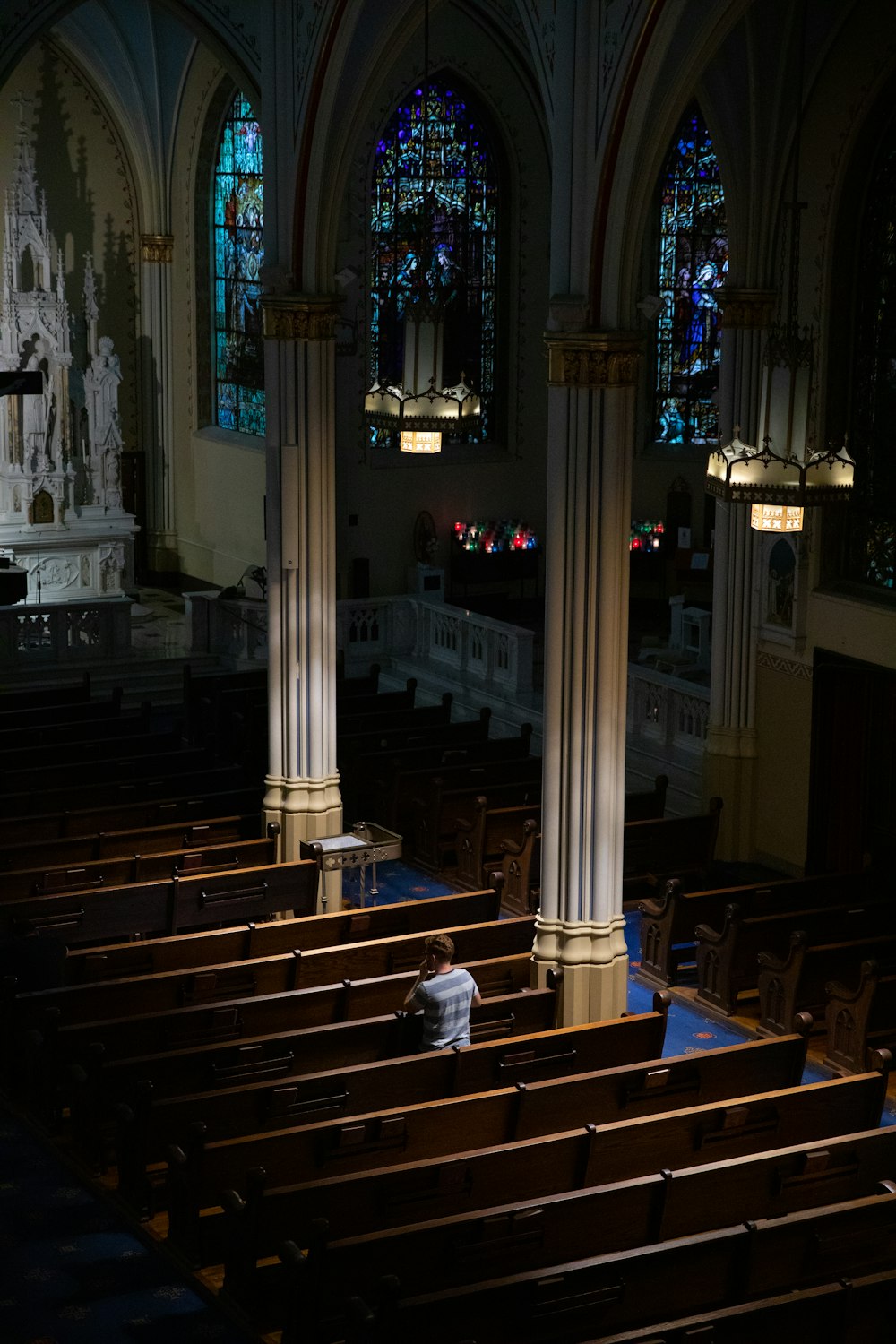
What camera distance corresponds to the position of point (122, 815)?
14906mm

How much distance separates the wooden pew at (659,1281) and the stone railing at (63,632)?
1405 cm

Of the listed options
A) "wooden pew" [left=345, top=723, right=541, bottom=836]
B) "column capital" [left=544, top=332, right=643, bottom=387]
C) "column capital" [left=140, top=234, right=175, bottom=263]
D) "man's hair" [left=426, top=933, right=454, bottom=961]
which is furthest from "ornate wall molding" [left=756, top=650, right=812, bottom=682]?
"column capital" [left=140, top=234, right=175, bottom=263]

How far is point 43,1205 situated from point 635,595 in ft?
51.1

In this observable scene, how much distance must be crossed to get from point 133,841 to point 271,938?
241cm

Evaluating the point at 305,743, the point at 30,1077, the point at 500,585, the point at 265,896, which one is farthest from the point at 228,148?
the point at 30,1077

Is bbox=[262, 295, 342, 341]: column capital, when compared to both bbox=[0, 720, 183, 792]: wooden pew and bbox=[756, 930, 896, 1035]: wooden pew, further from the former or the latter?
bbox=[756, 930, 896, 1035]: wooden pew

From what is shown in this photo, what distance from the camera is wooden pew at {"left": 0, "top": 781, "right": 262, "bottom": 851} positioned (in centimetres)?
1455

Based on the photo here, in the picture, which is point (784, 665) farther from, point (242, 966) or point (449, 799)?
point (242, 966)

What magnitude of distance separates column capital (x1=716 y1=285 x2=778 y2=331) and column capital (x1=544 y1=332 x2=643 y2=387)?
15.1 ft

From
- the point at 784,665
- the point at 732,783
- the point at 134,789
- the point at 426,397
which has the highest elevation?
the point at 426,397

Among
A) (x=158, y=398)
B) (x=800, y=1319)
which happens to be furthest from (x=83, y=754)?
(x=158, y=398)

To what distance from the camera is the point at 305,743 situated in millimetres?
14922

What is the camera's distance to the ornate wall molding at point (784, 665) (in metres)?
16.2

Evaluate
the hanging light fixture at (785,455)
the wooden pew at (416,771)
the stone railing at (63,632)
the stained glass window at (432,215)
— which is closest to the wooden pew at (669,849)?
the wooden pew at (416,771)
